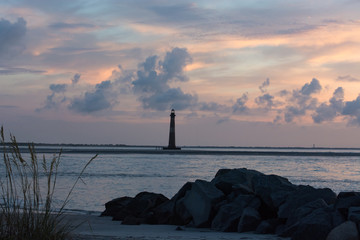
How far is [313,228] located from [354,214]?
0.85m

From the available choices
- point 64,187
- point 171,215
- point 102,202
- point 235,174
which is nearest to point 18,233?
point 171,215

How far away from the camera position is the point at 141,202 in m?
14.6

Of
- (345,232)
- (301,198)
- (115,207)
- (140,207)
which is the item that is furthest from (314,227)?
(115,207)

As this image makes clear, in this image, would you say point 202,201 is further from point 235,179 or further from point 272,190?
point 235,179

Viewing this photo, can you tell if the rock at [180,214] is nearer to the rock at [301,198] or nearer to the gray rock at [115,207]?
the gray rock at [115,207]

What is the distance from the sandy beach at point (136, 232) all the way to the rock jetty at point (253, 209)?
46cm

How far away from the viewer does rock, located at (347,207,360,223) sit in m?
9.14

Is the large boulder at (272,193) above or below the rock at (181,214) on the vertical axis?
above

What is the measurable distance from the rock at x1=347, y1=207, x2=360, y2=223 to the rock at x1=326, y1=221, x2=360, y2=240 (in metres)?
0.23

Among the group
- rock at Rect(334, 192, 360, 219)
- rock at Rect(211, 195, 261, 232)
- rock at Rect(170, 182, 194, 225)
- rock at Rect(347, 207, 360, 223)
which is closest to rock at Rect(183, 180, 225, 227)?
rock at Rect(170, 182, 194, 225)

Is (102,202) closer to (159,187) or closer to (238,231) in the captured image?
(159,187)

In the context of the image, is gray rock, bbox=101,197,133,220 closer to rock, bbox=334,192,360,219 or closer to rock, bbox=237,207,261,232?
rock, bbox=237,207,261,232

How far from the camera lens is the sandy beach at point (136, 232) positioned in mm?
9488

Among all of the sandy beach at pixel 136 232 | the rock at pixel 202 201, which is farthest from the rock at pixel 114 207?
the rock at pixel 202 201
